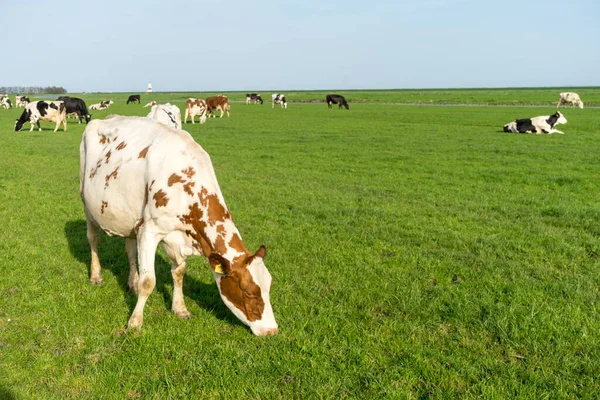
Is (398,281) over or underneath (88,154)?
A: underneath

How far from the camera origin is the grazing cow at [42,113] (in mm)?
29906

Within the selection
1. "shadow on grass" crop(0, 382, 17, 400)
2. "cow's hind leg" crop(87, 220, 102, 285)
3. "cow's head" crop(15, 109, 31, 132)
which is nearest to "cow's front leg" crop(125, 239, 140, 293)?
"cow's hind leg" crop(87, 220, 102, 285)

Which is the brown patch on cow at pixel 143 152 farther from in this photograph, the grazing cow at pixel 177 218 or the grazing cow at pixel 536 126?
the grazing cow at pixel 536 126

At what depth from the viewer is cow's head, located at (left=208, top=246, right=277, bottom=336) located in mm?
4898

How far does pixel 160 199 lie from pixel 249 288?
1.40 meters

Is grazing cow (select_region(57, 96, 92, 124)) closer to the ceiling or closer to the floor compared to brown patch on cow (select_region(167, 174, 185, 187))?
closer to the ceiling

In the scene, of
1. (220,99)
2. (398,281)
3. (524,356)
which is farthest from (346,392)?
(220,99)

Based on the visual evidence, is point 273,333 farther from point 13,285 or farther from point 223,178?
point 223,178

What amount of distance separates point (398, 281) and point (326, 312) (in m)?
1.42

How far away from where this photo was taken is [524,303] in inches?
230

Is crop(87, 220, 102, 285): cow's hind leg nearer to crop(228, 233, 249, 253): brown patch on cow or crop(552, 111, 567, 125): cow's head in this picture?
crop(228, 233, 249, 253): brown patch on cow

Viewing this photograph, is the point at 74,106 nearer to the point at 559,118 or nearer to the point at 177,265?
the point at 177,265

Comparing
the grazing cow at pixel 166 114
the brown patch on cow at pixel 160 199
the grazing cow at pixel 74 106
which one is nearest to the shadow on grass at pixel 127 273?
the brown patch on cow at pixel 160 199

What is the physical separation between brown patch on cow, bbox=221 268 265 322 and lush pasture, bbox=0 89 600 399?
0.35 m
